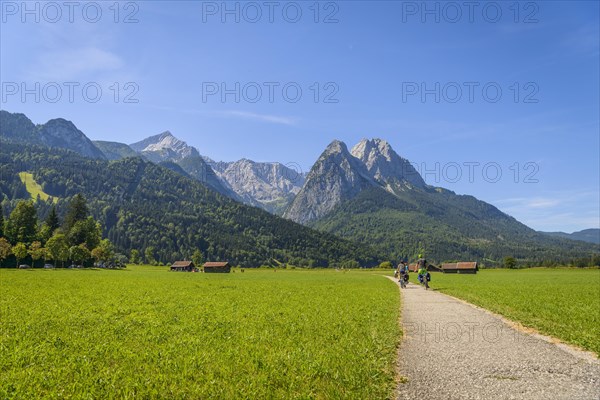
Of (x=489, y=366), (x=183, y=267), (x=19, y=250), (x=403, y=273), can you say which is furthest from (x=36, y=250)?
(x=489, y=366)

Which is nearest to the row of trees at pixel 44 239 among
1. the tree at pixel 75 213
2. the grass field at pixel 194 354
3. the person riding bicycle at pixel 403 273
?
the tree at pixel 75 213

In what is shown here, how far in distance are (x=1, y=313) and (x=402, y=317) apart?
22995 millimetres

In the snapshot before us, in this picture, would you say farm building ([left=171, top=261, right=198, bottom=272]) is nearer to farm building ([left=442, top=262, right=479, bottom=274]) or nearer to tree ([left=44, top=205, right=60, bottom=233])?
tree ([left=44, top=205, right=60, bottom=233])

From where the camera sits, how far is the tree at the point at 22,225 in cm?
10878

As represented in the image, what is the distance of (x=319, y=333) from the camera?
1712cm

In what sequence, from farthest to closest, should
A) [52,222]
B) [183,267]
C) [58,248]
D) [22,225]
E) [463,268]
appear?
[183,267] → [463,268] → [52,222] → [22,225] → [58,248]

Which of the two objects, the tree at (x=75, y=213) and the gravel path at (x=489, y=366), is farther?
the tree at (x=75, y=213)

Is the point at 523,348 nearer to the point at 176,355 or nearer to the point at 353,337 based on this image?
the point at 353,337

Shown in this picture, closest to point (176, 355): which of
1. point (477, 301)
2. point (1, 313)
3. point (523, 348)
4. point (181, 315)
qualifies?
point (181, 315)

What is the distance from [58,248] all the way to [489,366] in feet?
403

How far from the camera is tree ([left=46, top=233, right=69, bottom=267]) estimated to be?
355 ft

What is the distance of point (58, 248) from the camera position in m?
109

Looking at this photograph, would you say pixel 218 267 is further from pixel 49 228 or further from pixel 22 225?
pixel 22 225

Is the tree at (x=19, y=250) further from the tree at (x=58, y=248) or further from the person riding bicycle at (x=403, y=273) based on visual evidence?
the person riding bicycle at (x=403, y=273)
